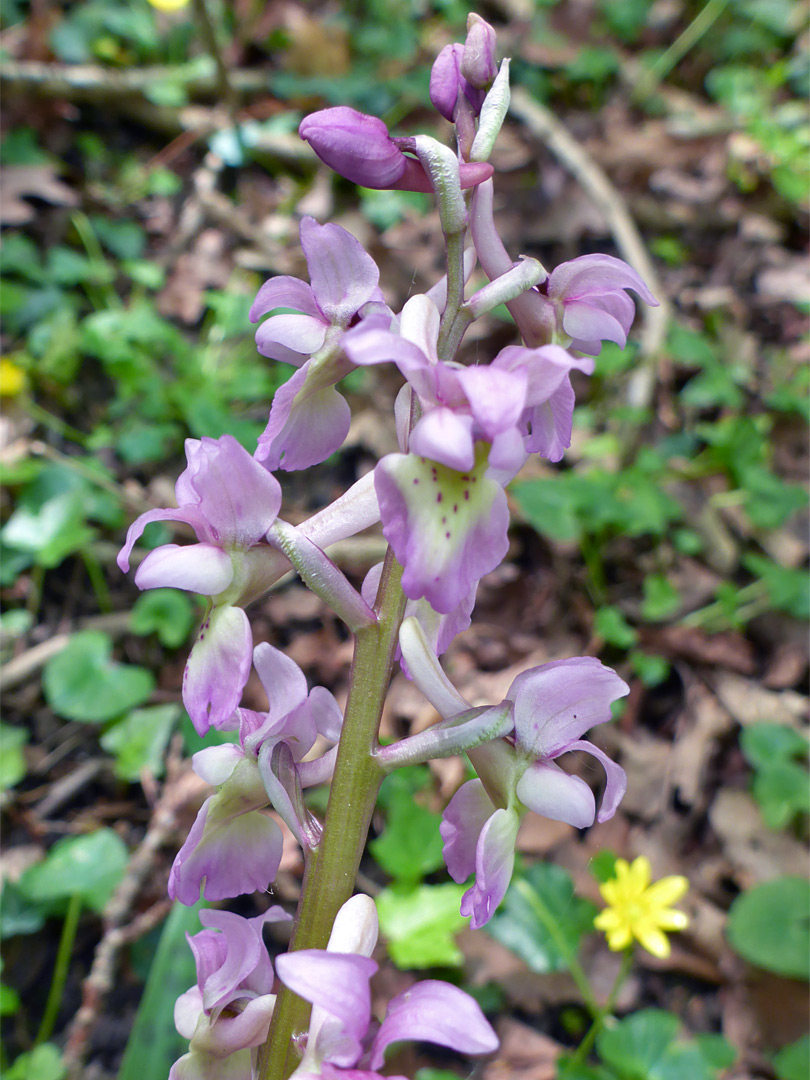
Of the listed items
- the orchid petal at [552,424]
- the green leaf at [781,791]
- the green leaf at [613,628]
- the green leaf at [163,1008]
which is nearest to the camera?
the orchid petal at [552,424]

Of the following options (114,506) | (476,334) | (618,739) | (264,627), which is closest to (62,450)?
(114,506)

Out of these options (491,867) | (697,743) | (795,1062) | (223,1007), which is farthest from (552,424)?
(697,743)

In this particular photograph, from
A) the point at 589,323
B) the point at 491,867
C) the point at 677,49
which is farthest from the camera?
the point at 677,49

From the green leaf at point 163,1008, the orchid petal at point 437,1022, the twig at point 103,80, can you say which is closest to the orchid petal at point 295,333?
the orchid petal at point 437,1022

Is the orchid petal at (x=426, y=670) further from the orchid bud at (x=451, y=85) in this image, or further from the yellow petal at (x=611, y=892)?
the yellow petal at (x=611, y=892)

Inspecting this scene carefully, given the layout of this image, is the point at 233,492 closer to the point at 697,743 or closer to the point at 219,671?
the point at 219,671

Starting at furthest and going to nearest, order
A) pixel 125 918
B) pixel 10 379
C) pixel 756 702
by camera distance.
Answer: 1. pixel 10 379
2. pixel 756 702
3. pixel 125 918

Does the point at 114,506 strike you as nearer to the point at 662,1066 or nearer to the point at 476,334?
the point at 476,334
